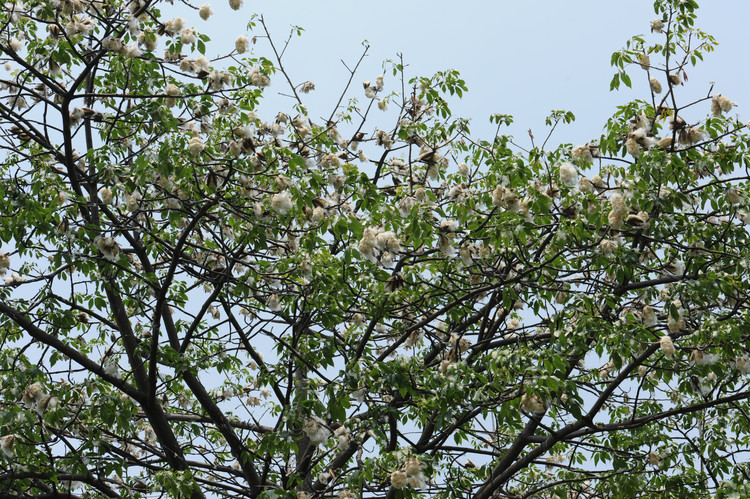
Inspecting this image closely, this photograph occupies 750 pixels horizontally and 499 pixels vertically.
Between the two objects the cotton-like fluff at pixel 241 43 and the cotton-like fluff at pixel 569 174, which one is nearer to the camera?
the cotton-like fluff at pixel 569 174

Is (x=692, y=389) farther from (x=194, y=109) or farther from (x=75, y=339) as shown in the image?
(x=75, y=339)

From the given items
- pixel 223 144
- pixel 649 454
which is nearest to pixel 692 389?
pixel 649 454

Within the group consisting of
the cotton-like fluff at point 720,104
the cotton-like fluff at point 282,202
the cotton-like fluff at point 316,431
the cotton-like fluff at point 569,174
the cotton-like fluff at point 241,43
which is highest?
the cotton-like fluff at point 241,43

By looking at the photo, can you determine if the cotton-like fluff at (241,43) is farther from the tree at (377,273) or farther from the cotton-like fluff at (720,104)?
the cotton-like fluff at (720,104)

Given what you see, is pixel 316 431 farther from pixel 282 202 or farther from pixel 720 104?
pixel 720 104

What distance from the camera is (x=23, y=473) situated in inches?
254

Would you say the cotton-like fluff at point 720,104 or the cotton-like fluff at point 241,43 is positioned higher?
the cotton-like fluff at point 241,43

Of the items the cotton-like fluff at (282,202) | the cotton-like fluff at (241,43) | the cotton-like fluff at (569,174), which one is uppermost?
the cotton-like fluff at (241,43)

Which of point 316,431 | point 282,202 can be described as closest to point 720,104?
point 282,202

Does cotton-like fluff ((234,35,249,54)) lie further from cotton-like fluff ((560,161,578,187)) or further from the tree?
cotton-like fluff ((560,161,578,187))

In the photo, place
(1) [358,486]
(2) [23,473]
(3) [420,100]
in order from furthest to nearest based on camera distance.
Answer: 1. (3) [420,100]
2. (2) [23,473]
3. (1) [358,486]

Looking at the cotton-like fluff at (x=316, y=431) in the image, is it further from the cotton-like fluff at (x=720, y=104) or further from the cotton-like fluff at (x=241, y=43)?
the cotton-like fluff at (x=720, y=104)

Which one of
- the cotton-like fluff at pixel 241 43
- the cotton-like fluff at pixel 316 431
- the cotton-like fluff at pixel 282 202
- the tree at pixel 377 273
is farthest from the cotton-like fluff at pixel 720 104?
the cotton-like fluff at pixel 241 43

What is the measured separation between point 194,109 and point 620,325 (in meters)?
4.07
